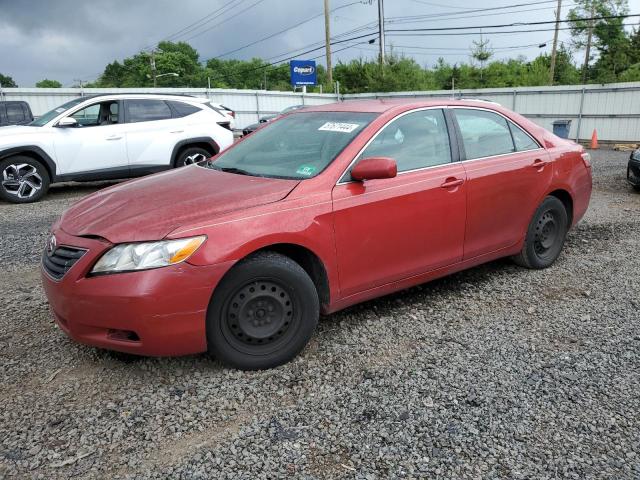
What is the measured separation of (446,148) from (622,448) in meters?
2.33

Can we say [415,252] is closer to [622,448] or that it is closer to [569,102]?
[622,448]

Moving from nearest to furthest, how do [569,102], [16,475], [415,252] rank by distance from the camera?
[16,475]
[415,252]
[569,102]

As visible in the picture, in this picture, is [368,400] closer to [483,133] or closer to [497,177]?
[497,177]

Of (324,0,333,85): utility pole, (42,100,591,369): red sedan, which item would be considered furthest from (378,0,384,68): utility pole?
(42,100,591,369): red sedan

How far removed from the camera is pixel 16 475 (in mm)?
2268

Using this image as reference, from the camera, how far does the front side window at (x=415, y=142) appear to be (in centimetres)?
365

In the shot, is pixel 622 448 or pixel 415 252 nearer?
pixel 622 448

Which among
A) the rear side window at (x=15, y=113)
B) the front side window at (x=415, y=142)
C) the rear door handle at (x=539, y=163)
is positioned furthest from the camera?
the rear side window at (x=15, y=113)

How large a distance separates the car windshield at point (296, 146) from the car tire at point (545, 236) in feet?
6.42

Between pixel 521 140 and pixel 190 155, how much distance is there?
6.80m

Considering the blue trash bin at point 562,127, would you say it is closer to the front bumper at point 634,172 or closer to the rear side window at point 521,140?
the front bumper at point 634,172

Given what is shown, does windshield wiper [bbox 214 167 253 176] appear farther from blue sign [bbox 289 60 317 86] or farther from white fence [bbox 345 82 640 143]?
blue sign [bbox 289 60 317 86]

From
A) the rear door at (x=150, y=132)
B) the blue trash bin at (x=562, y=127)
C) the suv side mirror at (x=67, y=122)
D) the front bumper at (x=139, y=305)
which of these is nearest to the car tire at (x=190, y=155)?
the rear door at (x=150, y=132)

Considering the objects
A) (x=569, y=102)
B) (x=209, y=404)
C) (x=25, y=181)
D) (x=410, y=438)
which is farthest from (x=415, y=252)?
(x=569, y=102)
